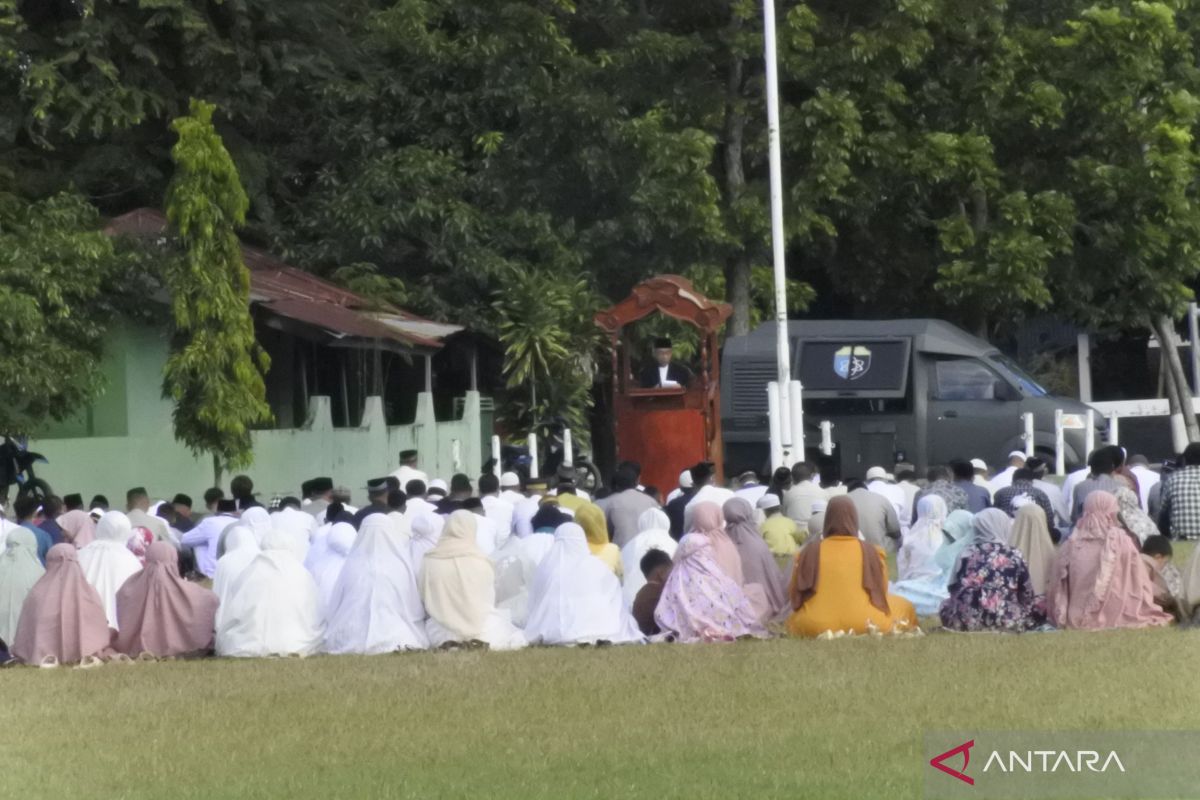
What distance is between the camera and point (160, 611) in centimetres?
1535

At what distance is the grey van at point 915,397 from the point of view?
27.6 metres

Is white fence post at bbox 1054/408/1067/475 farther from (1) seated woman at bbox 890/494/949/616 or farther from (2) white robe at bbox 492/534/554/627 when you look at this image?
(2) white robe at bbox 492/534/554/627

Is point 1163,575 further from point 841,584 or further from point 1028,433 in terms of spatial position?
point 1028,433

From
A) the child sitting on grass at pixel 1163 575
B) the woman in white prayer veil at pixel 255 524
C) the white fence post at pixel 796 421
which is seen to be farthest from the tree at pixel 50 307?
the child sitting on grass at pixel 1163 575

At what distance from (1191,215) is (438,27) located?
11.3 m

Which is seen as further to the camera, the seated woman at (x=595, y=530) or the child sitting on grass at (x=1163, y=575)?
the seated woman at (x=595, y=530)

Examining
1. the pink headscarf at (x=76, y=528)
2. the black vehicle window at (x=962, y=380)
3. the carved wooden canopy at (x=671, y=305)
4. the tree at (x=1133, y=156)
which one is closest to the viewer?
the pink headscarf at (x=76, y=528)

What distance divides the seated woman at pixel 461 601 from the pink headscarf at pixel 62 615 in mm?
2309

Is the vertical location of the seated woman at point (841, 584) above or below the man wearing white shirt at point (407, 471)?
below

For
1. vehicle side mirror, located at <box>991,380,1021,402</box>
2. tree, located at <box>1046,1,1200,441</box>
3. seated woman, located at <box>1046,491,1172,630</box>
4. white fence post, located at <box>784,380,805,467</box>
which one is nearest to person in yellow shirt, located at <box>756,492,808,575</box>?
seated woman, located at <box>1046,491,1172,630</box>

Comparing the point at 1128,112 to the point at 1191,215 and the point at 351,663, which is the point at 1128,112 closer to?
the point at 1191,215

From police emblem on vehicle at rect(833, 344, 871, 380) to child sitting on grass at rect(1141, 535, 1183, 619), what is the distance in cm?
1300

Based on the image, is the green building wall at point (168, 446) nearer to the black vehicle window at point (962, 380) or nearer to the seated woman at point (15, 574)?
→ the black vehicle window at point (962, 380)

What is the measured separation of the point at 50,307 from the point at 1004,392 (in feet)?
38.6
